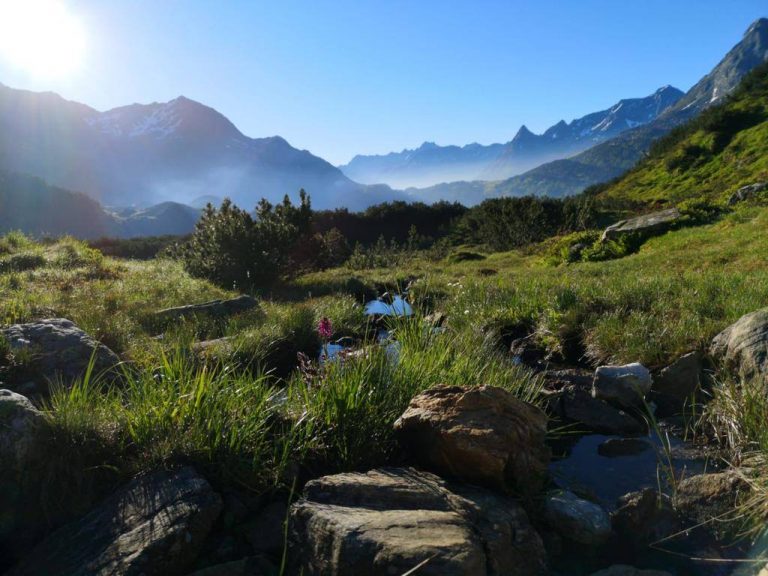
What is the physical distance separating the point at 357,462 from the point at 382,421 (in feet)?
1.54

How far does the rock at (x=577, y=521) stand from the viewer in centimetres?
375

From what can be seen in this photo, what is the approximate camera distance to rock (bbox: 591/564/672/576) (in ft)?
11.0

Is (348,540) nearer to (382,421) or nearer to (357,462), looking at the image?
(357,462)

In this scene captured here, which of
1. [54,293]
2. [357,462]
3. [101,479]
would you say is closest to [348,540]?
[357,462]

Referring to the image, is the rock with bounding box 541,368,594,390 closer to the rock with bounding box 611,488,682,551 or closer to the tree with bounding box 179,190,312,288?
the rock with bounding box 611,488,682,551

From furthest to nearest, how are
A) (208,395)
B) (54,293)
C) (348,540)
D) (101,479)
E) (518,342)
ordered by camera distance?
(54,293), (518,342), (208,395), (101,479), (348,540)

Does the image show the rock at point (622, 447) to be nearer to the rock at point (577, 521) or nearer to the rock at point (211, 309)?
the rock at point (577, 521)

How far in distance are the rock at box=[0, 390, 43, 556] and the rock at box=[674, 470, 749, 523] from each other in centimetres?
483

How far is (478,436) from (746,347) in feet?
12.7

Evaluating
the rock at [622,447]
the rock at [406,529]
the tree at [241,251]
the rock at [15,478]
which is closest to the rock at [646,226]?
the tree at [241,251]

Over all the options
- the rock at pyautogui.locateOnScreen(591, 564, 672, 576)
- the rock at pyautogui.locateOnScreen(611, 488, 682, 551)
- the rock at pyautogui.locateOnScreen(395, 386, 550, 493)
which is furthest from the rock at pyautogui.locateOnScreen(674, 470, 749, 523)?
the rock at pyautogui.locateOnScreen(395, 386, 550, 493)

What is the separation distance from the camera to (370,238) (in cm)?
4500

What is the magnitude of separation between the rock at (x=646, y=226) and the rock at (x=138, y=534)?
21.2m

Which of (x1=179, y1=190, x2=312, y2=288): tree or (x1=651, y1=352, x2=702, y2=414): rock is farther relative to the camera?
(x1=179, y1=190, x2=312, y2=288): tree
